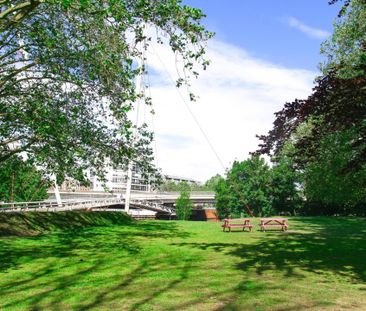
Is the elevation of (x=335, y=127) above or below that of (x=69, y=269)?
above

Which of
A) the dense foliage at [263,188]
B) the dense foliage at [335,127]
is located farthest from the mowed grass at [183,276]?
the dense foliage at [263,188]

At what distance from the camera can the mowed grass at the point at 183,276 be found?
702 cm

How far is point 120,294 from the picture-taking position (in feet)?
25.1

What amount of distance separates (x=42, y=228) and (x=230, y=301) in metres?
17.3

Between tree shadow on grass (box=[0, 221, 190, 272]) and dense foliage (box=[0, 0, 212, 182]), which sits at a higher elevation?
dense foliage (box=[0, 0, 212, 182])

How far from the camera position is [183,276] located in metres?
9.27

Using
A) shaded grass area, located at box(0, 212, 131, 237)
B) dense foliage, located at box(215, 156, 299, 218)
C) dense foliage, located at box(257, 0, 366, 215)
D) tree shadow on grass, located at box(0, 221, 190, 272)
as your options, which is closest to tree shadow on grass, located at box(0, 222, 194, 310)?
tree shadow on grass, located at box(0, 221, 190, 272)

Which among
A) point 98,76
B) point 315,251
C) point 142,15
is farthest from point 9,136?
point 315,251

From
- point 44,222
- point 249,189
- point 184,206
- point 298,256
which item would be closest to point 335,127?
point 298,256

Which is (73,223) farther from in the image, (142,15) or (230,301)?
(230,301)

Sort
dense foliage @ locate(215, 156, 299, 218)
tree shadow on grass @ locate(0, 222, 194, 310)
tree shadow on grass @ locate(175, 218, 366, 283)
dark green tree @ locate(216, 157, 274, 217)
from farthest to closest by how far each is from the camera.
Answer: dark green tree @ locate(216, 157, 274, 217)
dense foliage @ locate(215, 156, 299, 218)
tree shadow on grass @ locate(175, 218, 366, 283)
tree shadow on grass @ locate(0, 222, 194, 310)

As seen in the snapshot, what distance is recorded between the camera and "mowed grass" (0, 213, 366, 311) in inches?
276

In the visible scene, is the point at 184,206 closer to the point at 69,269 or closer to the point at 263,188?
the point at 263,188

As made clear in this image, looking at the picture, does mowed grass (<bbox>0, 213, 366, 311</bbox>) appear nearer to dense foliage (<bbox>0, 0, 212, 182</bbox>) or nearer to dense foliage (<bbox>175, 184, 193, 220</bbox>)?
dense foliage (<bbox>0, 0, 212, 182</bbox>)
